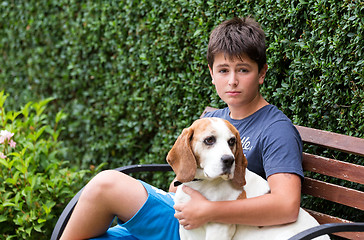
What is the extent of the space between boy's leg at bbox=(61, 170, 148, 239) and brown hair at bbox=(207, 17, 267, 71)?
0.97m

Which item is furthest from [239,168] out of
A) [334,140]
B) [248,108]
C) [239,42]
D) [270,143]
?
[239,42]

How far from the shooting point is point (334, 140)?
98.9 inches

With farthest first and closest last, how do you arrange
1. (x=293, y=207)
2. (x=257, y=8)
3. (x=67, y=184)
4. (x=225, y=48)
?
(x=67, y=184), (x=257, y=8), (x=225, y=48), (x=293, y=207)

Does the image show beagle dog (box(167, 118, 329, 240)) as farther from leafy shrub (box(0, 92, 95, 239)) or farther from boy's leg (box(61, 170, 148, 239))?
leafy shrub (box(0, 92, 95, 239))

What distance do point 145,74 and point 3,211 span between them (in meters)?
1.88

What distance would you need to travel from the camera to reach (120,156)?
16.0ft

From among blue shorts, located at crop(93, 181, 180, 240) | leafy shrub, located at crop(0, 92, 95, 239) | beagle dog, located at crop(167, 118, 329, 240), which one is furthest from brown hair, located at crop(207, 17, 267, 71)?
leafy shrub, located at crop(0, 92, 95, 239)

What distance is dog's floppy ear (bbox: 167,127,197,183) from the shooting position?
2.18 m

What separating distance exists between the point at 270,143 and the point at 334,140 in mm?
448

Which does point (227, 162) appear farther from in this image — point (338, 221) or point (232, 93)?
point (338, 221)

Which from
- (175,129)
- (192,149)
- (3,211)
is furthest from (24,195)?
(192,149)

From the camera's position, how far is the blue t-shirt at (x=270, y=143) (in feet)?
7.39

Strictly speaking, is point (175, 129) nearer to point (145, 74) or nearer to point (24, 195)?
point (145, 74)

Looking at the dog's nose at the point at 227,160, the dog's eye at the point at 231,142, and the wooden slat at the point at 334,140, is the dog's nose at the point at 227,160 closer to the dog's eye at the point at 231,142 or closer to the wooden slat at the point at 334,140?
the dog's eye at the point at 231,142
